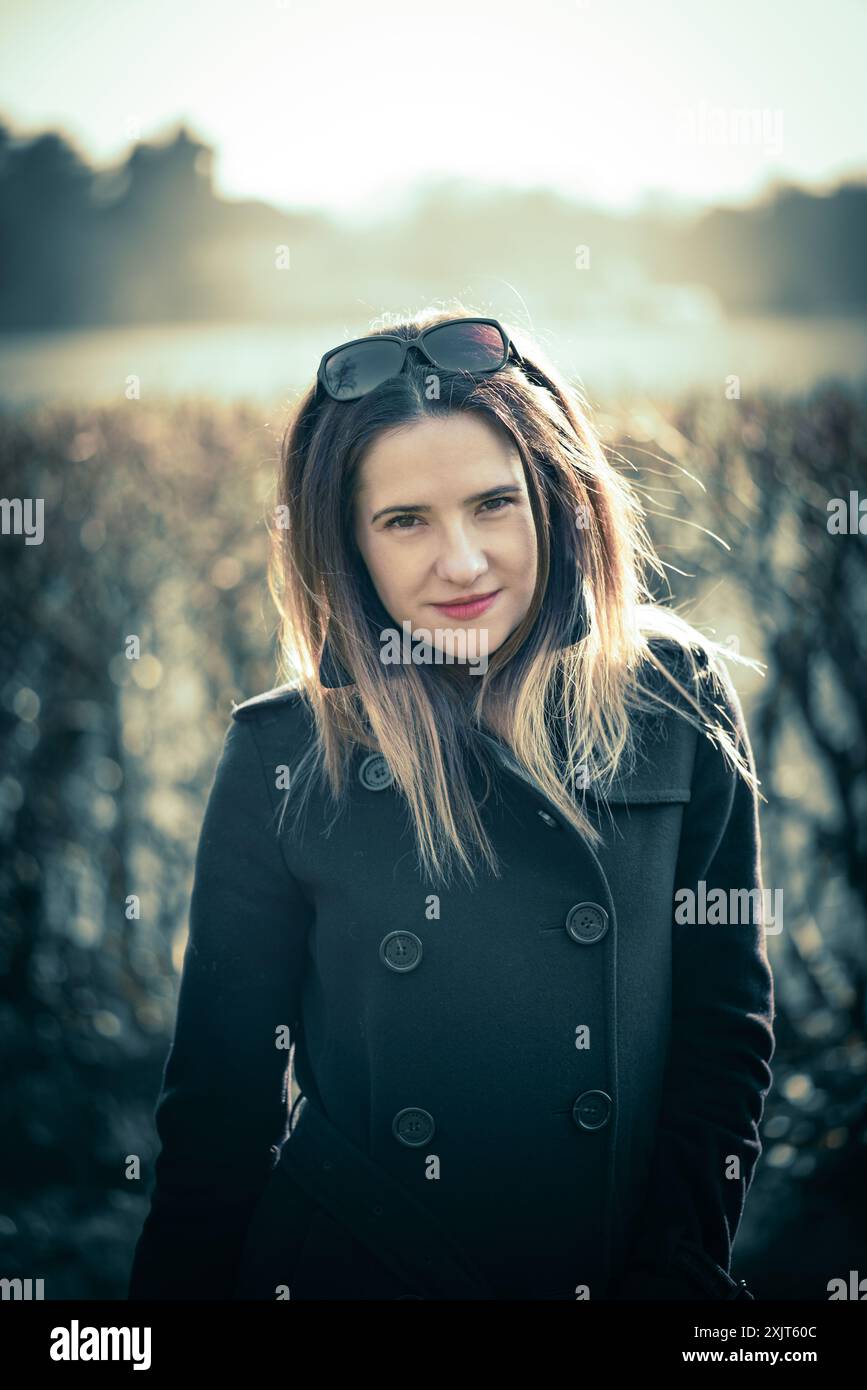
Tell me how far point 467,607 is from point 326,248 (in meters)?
3.84

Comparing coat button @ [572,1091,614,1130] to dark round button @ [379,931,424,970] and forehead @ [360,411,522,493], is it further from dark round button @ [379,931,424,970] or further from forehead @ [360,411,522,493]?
forehead @ [360,411,522,493]

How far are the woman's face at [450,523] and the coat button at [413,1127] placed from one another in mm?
778

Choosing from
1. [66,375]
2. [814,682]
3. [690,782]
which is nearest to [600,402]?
[814,682]

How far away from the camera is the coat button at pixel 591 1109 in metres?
1.68

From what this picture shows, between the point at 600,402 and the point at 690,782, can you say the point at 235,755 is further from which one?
the point at 600,402

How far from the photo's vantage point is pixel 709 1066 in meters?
1.77

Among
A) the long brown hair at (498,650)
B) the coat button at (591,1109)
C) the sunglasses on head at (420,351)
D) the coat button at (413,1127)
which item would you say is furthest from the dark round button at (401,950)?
the sunglasses on head at (420,351)

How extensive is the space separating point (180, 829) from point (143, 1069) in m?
0.90

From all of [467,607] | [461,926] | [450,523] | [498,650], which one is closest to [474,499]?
[450,523]


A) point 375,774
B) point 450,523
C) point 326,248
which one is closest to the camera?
point 450,523

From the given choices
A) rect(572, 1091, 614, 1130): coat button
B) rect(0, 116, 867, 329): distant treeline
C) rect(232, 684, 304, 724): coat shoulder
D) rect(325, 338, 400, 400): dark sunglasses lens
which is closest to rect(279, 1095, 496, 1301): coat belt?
rect(572, 1091, 614, 1130): coat button

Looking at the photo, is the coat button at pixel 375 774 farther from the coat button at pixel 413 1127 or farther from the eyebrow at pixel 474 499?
the coat button at pixel 413 1127

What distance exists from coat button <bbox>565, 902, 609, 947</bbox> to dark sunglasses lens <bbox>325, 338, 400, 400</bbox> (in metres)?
0.96

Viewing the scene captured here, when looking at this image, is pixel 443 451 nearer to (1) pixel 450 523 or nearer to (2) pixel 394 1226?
(1) pixel 450 523
